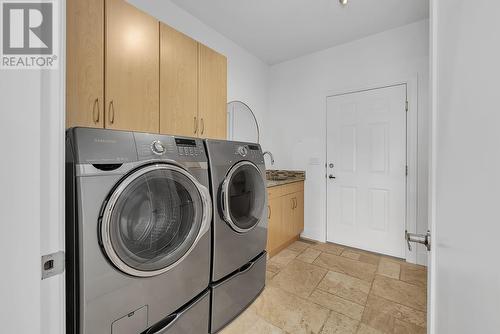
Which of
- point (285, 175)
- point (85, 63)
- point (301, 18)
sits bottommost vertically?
point (285, 175)

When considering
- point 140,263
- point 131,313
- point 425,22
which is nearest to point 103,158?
point 140,263

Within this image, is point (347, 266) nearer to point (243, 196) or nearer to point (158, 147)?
point (243, 196)

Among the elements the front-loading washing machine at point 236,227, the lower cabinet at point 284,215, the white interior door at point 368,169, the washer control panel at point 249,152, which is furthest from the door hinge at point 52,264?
the white interior door at point 368,169

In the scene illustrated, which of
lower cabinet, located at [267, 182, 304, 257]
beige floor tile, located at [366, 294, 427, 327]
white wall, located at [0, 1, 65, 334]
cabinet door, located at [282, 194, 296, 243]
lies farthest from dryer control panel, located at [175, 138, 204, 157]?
beige floor tile, located at [366, 294, 427, 327]

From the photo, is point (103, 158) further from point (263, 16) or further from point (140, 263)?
point (263, 16)

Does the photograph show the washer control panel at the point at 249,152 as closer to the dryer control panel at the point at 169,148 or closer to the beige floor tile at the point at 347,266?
the dryer control panel at the point at 169,148

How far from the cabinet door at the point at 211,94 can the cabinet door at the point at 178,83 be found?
67mm

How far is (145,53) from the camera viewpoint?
1.37 meters

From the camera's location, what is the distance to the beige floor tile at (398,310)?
58.6 inches

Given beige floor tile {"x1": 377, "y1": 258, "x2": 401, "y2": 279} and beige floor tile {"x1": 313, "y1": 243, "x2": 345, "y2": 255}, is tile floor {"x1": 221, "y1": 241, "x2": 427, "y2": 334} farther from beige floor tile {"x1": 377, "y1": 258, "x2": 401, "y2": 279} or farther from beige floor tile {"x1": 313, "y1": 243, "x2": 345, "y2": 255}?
beige floor tile {"x1": 313, "y1": 243, "x2": 345, "y2": 255}

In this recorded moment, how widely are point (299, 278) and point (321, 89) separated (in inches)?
92.5

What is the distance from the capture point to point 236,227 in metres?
1.47

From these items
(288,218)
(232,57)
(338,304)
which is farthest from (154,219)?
(232,57)

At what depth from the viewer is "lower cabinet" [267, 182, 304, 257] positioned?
2355mm
